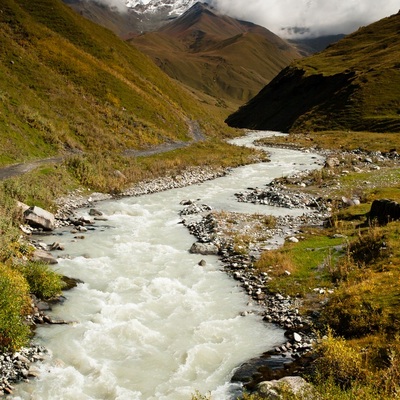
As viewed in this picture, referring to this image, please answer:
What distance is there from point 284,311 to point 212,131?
8381 cm

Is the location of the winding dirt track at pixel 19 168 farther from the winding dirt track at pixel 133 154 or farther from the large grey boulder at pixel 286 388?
the large grey boulder at pixel 286 388

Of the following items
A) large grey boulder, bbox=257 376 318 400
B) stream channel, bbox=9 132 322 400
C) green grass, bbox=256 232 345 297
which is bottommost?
stream channel, bbox=9 132 322 400

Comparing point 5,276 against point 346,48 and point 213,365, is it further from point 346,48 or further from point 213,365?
point 346,48

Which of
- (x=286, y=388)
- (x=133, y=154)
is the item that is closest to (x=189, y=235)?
(x=286, y=388)

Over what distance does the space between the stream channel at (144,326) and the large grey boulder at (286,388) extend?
1467 millimetres

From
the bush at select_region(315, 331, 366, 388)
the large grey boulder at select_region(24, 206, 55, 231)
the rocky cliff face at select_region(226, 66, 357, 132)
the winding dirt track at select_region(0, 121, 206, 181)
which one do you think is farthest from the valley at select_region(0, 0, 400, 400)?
the rocky cliff face at select_region(226, 66, 357, 132)

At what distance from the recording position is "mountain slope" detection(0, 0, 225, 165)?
157 ft

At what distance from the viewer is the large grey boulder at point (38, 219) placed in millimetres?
26188

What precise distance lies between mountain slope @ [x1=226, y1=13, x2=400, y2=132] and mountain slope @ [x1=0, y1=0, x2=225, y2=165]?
1740 inches

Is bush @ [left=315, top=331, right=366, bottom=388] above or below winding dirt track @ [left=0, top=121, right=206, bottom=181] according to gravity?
below

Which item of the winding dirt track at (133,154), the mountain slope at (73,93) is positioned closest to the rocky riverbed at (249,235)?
the winding dirt track at (133,154)

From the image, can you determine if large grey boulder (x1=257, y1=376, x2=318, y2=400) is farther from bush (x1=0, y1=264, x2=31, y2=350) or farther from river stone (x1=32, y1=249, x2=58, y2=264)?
river stone (x1=32, y1=249, x2=58, y2=264)

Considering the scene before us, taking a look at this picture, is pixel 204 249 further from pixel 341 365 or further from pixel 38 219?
pixel 341 365

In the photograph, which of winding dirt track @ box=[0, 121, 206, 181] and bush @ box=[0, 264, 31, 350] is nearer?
bush @ box=[0, 264, 31, 350]
